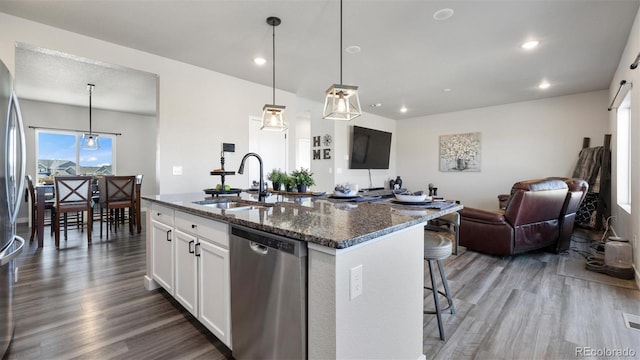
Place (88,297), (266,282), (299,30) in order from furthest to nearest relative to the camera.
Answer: (299,30) → (88,297) → (266,282)

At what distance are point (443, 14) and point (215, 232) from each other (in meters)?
2.81

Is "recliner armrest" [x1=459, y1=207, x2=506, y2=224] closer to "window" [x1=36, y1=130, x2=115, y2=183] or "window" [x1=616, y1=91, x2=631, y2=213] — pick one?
"window" [x1=616, y1=91, x2=631, y2=213]

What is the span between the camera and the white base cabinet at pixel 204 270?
167 cm

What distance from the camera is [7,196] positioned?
1743mm

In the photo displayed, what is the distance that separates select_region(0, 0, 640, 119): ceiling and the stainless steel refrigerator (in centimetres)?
135

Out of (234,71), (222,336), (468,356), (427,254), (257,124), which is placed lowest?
(468,356)

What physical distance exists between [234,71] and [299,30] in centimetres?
167

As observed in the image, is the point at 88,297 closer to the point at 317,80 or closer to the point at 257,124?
the point at 257,124

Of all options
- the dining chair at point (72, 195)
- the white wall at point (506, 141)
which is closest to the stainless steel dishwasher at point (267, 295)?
the dining chair at point (72, 195)

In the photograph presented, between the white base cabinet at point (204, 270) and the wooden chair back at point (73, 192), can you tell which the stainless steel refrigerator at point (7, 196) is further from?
the wooden chair back at point (73, 192)

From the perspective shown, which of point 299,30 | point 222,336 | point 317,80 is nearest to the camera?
point 222,336

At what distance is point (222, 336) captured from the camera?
5.62 feet

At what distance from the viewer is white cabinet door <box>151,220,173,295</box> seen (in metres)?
2.26

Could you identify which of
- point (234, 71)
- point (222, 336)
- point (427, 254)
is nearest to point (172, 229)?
point (222, 336)
